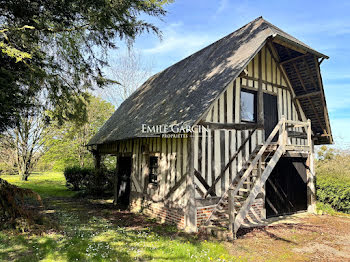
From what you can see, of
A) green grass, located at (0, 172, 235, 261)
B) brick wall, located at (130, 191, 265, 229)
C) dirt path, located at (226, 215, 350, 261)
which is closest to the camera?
green grass, located at (0, 172, 235, 261)

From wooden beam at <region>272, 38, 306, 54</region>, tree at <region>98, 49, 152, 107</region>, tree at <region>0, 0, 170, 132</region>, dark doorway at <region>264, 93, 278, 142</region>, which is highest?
tree at <region>98, 49, 152, 107</region>

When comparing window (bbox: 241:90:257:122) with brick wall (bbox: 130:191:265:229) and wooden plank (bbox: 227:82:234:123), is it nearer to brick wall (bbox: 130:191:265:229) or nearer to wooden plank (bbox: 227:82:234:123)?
wooden plank (bbox: 227:82:234:123)

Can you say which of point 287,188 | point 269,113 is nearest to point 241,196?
point 287,188

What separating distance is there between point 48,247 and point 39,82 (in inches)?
169

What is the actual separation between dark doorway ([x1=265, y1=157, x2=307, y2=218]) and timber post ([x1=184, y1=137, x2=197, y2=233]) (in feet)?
12.9

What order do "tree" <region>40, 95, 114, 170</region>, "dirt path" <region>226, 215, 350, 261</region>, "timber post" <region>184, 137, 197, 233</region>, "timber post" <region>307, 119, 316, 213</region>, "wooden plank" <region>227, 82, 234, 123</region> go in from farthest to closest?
"tree" <region>40, 95, 114, 170</region> < "timber post" <region>307, 119, 316, 213</region> < "wooden plank" <region>227, 82, 234, 123</region> < "timber post" <region>184, 137, 197, 233</region> < "dirt path" <region>226, 215, 350, 261</region>

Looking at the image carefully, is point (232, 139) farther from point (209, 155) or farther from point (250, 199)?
point (250, 199)

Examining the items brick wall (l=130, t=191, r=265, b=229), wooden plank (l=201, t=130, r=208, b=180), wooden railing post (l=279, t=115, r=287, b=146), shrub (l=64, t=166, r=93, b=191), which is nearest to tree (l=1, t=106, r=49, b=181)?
shrub (l=64, t=166, r=93, b=191)

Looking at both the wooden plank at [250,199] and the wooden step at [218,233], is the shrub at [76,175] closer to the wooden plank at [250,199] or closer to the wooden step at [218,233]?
the wooden step at [218,233]

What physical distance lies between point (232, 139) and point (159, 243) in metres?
4.37

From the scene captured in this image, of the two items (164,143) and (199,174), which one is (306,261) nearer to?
(199,174)

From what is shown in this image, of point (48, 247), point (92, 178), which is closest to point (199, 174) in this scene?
point (48, 247)

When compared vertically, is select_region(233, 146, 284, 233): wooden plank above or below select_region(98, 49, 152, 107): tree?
below

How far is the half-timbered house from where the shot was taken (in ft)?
23.5
